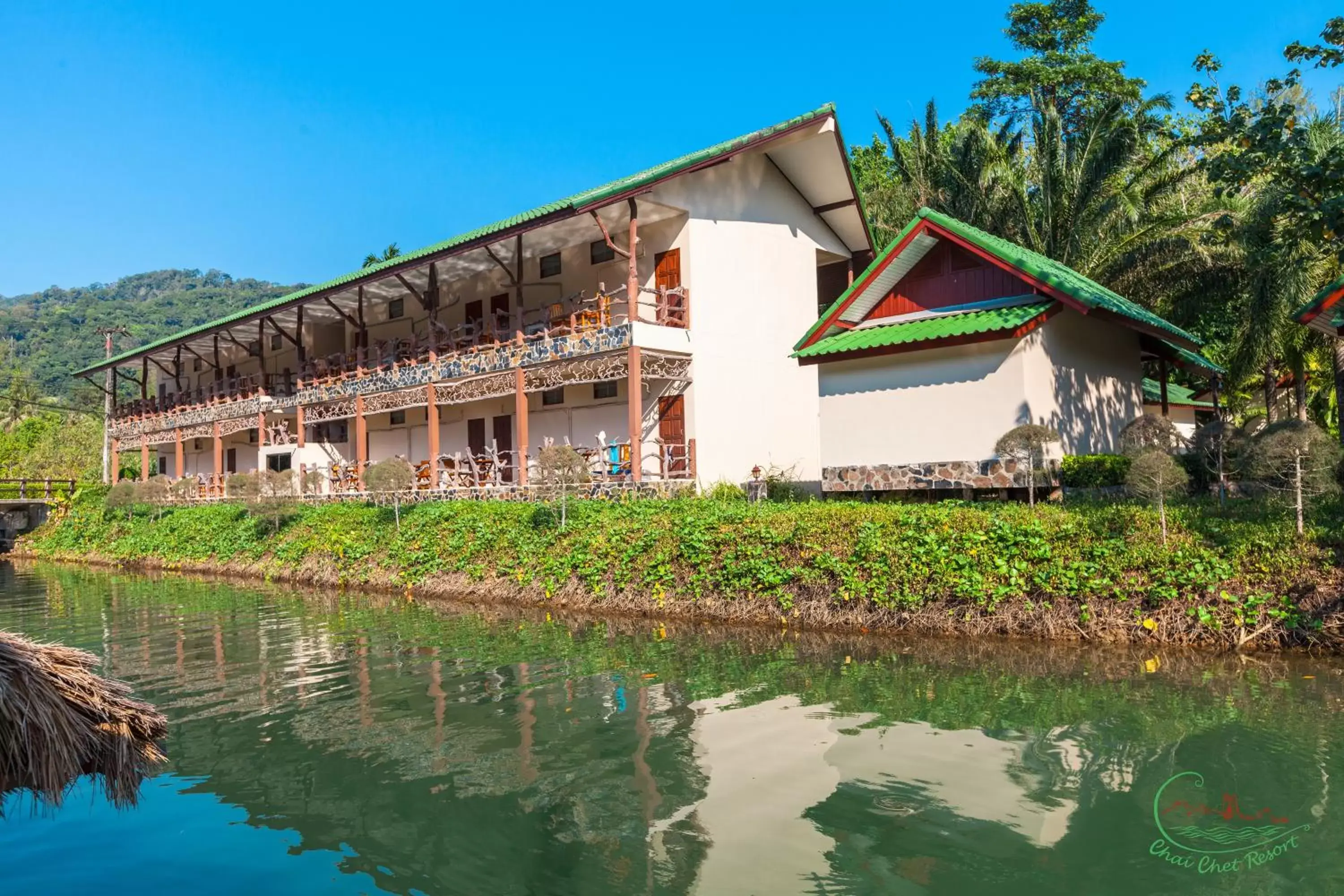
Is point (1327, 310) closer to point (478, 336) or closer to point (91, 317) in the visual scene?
point (478, 336)

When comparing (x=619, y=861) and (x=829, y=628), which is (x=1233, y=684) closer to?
(x=829, y=628)

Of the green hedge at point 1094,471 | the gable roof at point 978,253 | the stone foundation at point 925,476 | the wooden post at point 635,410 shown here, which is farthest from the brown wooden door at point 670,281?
the green hedge at point 1094,471

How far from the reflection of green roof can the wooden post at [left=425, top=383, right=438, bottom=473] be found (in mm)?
16296

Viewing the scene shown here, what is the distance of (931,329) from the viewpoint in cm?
1452

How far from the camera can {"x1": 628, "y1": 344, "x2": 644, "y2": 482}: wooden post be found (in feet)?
59.6

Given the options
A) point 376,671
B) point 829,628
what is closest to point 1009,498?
point 829,628

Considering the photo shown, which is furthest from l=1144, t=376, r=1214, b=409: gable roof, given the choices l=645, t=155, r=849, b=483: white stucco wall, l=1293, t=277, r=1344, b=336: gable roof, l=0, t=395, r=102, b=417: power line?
l=0, t=395, r=102, b=417: power line

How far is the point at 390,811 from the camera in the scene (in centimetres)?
618

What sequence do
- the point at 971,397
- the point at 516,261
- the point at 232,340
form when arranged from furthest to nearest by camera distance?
the point at 232,340
the point at 516,261
the point at 971,397

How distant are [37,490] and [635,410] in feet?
112

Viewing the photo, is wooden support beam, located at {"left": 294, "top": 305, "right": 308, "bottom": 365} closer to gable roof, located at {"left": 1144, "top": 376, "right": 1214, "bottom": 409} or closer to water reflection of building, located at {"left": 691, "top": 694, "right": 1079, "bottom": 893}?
gable roof, located at {"left": 1144, "top": 376, "right": 1214, "bottom": 409}

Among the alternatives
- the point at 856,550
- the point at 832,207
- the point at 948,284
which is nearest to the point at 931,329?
the point at 948,284

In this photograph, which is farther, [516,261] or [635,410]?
[516,261]

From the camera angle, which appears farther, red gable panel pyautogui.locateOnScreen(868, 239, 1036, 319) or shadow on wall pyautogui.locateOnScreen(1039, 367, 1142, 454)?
shadow on wall pyautogui.locateOnScreen(1039, 367, 1142, 454)
